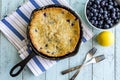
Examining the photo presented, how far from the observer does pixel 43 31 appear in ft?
3.97

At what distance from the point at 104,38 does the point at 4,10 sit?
13.6 inches

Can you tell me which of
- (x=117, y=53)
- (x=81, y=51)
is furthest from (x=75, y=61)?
(x=117, y=53)

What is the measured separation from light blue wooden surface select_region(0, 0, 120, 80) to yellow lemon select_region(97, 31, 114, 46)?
0.03 m

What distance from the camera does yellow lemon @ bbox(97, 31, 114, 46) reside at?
124cm

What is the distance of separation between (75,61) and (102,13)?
0.61 feet

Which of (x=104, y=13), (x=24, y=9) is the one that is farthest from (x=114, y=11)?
(x=24, y=9)

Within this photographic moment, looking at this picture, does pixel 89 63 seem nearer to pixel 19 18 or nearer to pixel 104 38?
pixel 104 38

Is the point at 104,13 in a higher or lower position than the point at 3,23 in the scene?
lower

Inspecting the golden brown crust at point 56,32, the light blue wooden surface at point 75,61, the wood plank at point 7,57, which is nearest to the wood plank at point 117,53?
the light blue wooden surface at point 75,61

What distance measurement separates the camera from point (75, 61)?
1283mm

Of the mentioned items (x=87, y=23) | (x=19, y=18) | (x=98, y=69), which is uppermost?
(x=19, y=18)

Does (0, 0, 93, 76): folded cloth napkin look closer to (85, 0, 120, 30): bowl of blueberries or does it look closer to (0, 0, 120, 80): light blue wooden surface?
(0, 0, 120, 80): light blue wooden surface

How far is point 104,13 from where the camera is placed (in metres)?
1.23

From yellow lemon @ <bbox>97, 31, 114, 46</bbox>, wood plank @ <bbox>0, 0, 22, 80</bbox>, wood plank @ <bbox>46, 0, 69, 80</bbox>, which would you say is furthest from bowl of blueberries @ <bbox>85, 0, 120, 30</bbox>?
wood plank @ <bbox>0, 0, 22, 80</bbox>
